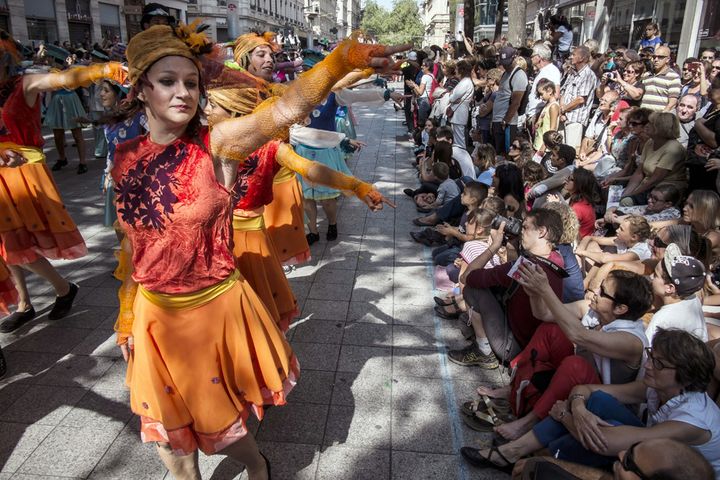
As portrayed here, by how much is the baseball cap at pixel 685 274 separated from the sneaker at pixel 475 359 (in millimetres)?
1289

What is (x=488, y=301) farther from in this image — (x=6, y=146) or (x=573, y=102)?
(x=573, y=102)

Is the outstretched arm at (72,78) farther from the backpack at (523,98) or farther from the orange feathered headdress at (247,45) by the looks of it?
the backpack at (523,98)

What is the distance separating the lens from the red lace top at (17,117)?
3.74 m

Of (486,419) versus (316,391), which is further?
(316,391)

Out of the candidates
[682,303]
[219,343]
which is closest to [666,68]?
[682,303]

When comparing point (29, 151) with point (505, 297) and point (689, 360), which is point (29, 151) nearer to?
point (505, 297)

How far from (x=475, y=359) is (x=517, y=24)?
11294 mm

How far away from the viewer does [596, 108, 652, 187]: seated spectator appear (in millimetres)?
5844

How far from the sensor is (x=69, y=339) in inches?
159

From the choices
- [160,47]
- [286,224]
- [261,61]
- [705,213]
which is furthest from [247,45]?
[705,213]

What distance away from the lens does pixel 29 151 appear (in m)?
4.01

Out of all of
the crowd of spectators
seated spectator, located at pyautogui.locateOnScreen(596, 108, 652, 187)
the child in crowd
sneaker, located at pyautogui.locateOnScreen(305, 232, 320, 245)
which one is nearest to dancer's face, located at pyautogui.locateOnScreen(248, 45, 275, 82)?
the crowd of spectators

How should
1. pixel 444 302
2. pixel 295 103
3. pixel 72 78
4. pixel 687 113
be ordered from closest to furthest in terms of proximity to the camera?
1. pixel 295 103
2. pixel 72 78
3. pixel 444 302
4. pixel 687 113

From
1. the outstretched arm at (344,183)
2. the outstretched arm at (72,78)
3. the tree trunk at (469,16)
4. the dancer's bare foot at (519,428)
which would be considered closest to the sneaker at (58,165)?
the outstretched arm at (72,78)
